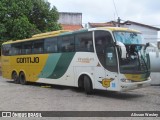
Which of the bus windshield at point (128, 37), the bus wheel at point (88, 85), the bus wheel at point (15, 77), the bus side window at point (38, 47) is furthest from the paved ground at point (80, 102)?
the bus wheel at point (15, 77)

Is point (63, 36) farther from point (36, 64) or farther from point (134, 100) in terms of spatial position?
point (134, 100)

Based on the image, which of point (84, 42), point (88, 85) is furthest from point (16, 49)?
point (88, 85)

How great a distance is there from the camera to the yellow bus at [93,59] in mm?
14734

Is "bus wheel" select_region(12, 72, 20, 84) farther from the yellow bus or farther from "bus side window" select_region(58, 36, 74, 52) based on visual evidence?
"bus side window" select_region(58, 36, 74, 52)

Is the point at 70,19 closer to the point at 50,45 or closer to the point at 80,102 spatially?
the point at 50,45

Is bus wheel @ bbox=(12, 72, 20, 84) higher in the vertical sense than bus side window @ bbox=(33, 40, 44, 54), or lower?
lower

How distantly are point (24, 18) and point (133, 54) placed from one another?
21.5m

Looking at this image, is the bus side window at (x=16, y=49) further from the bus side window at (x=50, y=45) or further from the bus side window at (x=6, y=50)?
the bus side window at (x=50, y=45)

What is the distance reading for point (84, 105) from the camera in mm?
12914

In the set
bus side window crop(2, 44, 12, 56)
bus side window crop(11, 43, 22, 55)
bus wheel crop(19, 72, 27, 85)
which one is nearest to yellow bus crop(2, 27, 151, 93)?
bus wheel crop(19, 72, 27, 85)

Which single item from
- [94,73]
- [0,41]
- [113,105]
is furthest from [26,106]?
[0,41]

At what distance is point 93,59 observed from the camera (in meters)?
16.0

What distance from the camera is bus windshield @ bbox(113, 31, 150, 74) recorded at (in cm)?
1467

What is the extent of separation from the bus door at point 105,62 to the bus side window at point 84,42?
0.46 meters
